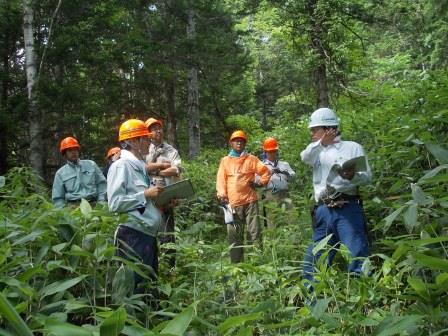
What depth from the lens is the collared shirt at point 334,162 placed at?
4922 millimetres

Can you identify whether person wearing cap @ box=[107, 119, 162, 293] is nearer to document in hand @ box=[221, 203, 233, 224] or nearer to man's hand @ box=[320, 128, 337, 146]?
man's hand @ box=[320, 128, 337, 146]

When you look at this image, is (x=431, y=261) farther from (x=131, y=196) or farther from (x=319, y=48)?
(x=319, y=48)

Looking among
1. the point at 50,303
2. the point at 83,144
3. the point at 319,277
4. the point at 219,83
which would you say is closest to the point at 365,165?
A: the point at 319,277

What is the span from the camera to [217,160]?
1895cm

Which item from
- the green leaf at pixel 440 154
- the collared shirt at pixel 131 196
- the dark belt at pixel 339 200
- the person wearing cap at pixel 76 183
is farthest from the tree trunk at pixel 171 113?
the green leaf at pixel 440 154

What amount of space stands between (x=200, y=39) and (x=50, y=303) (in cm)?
1445

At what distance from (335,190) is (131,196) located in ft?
6.65

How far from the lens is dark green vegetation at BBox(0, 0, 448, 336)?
2742mm

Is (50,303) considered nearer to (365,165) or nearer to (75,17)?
(365,165)

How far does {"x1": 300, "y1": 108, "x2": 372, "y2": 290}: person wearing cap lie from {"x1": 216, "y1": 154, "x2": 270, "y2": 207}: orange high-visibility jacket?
2.89m

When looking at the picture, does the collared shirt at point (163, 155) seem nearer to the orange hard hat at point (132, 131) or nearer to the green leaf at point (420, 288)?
the orange hard hat at point (132, 131)

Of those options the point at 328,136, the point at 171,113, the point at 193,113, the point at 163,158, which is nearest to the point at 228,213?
the point at 163,158

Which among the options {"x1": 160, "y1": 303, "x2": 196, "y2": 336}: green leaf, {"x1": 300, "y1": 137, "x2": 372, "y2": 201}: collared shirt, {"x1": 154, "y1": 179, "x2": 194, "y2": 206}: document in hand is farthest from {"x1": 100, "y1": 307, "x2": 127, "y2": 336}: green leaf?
{"x1": 300, "y1": 137, "x2": 372, "y2": 201}: collared shirt

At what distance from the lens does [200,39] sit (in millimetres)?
16625
